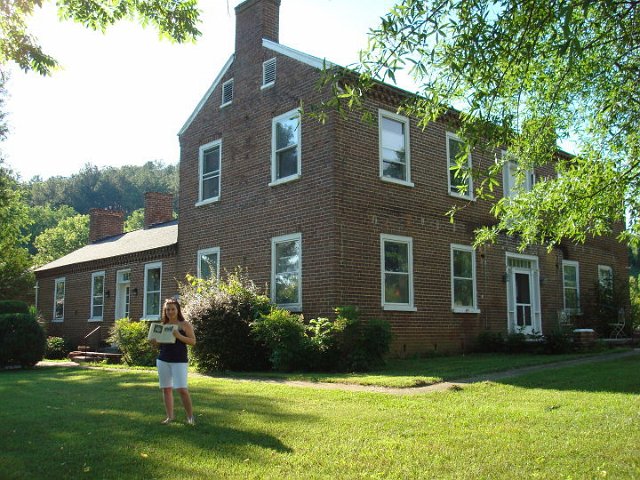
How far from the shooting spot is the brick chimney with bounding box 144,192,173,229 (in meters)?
28.6

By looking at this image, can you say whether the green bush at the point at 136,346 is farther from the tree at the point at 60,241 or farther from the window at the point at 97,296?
the tree at the point at 60,241

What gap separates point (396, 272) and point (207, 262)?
19.3ft

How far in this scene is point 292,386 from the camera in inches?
415

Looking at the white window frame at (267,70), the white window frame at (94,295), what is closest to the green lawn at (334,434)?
the white window frame at (267,70)

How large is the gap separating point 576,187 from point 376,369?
224 inches

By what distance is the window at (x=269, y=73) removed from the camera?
55.0 ft

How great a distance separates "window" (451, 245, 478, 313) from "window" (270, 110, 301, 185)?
16.6 feet

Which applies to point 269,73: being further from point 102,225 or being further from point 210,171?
point 102,225

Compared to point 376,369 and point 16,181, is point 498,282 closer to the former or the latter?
point 376,369

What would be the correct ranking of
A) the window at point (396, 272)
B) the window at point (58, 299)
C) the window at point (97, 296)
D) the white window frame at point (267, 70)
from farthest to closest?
the window at point (58, 299)
the window at point (97, 296)
the white window frame at point (267, 70)
the window at point (396, 272)

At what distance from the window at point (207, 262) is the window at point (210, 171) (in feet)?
4.99

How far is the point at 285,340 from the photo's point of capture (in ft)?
43.7

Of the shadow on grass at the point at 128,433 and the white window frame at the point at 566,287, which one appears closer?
the shadow on grass at the point at 128,433

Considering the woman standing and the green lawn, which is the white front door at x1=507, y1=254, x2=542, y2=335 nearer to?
the green lawn
